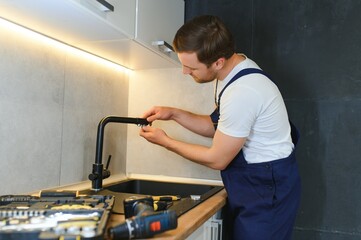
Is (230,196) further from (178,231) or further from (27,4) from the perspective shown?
(27,4)

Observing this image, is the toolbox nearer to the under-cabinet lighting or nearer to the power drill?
the power drill

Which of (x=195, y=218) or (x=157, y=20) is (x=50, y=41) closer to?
(x=157, y=20)

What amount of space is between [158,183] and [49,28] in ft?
2.82

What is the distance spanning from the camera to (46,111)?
113 centimetres

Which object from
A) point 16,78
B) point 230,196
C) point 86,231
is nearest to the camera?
point 86,231

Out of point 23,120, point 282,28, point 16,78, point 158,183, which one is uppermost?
point 282,28

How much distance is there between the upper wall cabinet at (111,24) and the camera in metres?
0.87

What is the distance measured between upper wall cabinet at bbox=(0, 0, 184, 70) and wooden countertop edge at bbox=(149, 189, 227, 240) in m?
0.60

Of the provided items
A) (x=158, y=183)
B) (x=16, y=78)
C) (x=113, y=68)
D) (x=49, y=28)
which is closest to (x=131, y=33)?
(x=49, y=28)

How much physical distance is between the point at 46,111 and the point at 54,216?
1.79 feet

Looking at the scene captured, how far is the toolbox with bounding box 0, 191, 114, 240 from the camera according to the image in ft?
1.80

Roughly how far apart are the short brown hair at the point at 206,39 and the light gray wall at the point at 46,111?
0.47 metres

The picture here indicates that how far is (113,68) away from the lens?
1557 mm

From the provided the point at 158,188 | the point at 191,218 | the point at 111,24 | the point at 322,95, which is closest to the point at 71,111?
the point at 111,24
